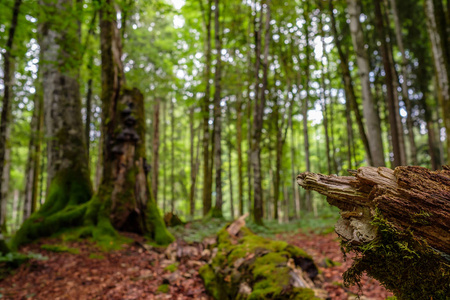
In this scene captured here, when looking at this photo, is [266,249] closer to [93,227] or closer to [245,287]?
[245,287]

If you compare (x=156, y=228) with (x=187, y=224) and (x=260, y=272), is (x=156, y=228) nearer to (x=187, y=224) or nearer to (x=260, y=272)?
(x=187, y=224)

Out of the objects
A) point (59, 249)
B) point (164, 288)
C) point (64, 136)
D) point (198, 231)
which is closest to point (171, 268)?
point (164, 288)

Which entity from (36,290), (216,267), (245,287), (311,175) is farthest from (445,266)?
(36,290)

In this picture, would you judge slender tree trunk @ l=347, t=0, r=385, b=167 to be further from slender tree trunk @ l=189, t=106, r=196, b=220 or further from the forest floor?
slender tree trunk @ l=189, t=106, r=196, b=220

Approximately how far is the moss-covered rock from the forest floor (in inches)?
14.2

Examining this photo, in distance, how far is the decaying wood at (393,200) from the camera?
47.7 inches

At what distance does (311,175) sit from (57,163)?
786cm

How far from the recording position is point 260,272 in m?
3.33

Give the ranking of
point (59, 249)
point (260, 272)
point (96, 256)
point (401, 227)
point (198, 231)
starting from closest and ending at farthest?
point (401, 227) < point (260, 272) < point (96, 256) < point (59, 249) < point (198, 231)

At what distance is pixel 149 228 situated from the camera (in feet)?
23.1

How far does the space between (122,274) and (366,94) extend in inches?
268

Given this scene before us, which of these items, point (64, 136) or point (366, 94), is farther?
point (64, 136)

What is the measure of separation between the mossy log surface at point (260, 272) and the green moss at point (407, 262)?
148cm

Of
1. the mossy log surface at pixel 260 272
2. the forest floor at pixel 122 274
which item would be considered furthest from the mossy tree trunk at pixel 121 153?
the mossy log surface at pixel 260 272
